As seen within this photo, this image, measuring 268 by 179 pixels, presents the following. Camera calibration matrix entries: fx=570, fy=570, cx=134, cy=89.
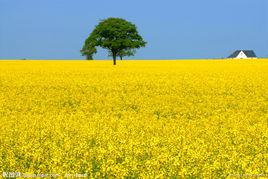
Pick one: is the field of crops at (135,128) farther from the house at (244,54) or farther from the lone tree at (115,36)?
the house at (244,54)

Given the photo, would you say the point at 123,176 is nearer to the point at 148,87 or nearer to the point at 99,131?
the point at 99,131

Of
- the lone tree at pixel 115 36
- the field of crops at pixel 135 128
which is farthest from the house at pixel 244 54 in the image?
the field of crops at pixel 135 128

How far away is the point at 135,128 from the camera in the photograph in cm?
1648

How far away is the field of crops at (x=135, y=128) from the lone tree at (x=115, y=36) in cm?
3704

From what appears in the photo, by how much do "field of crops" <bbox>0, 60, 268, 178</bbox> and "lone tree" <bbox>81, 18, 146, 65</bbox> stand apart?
122 feet

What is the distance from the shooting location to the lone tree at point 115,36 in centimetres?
7153

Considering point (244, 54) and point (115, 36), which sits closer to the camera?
point (115, 36)

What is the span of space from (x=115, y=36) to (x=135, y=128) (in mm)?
56742

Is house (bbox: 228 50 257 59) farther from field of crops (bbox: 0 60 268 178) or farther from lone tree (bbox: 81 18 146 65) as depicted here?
field of crops (bbox: 0 60 268 178)

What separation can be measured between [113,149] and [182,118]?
32.0 feet

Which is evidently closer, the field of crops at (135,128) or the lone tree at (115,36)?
the field of crops at (135,128)

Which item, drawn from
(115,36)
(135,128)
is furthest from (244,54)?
(135,128)

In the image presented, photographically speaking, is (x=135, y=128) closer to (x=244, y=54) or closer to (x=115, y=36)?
(x=115, y=36)

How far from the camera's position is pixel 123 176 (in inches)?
327
